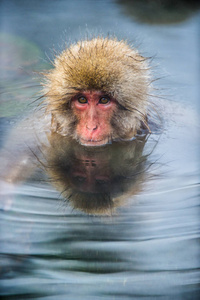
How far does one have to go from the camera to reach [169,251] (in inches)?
81.4

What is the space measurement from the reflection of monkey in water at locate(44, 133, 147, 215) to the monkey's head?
137 millimetres

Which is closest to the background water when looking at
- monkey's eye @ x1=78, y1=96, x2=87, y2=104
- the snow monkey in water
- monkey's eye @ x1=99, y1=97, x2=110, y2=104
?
the snow monkey in water

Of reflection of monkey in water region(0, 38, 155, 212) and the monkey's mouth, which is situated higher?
reflection of monkey in water region(0, 38, 155, 212)

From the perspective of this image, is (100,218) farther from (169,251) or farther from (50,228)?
(169,251)

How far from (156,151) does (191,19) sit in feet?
10.7

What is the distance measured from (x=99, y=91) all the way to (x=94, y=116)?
228 millimetres

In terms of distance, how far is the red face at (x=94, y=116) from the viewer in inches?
134

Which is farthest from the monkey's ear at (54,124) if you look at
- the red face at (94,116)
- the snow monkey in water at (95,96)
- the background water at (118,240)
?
the background water at (118,240)

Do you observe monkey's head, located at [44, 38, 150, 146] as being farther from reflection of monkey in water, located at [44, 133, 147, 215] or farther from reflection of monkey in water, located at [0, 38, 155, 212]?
reflection of monkey in water, located at [44, 133, 147, 215]

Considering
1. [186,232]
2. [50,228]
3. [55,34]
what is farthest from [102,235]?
[55,34]

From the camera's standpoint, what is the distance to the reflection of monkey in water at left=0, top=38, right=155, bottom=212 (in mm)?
3393

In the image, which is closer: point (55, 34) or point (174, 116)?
point (174, 116)

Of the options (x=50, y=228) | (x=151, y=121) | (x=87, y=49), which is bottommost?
(x=50, y=228)

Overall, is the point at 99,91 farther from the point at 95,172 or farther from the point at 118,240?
the point at 118,240
